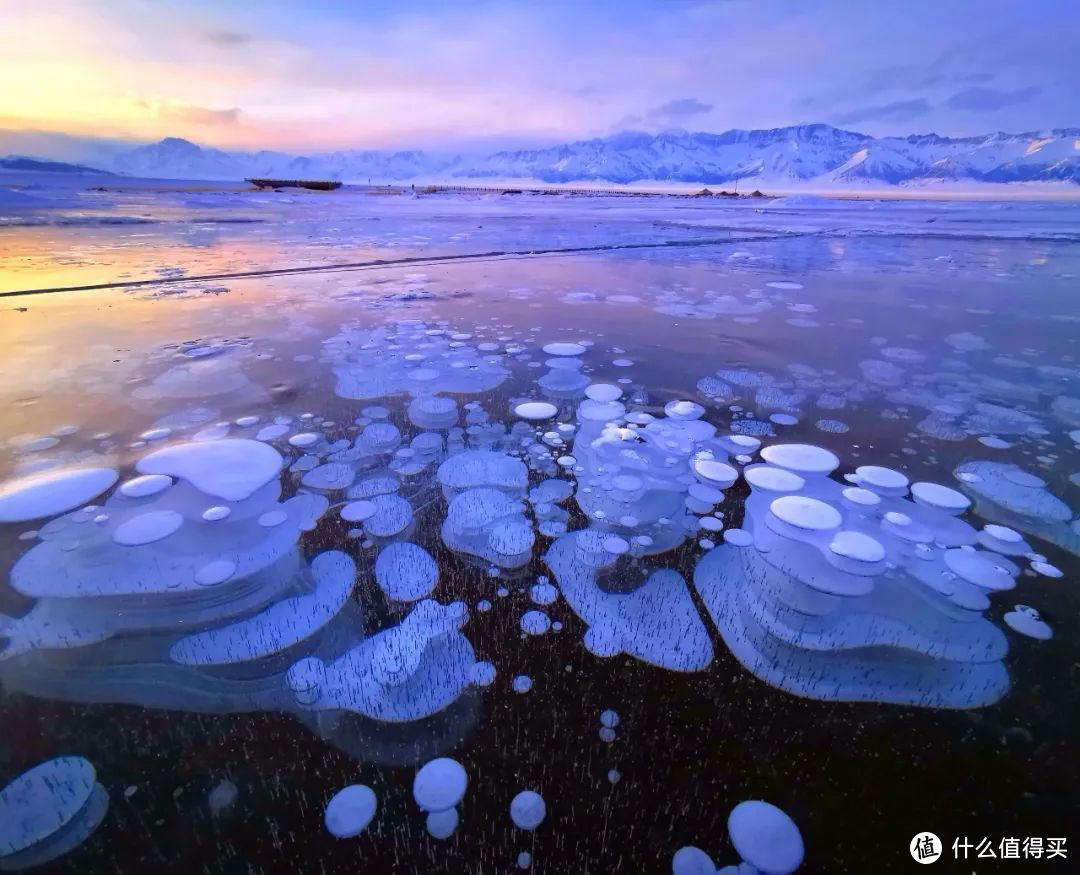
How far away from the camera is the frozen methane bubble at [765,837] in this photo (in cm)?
154

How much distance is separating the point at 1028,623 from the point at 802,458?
5.08ft

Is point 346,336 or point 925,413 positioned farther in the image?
point 346,336

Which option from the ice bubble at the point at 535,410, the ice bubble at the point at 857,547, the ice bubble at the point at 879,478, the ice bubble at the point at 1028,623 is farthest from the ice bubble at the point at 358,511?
the ice bubble at the point at 1028,623

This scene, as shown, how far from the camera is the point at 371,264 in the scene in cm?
1181

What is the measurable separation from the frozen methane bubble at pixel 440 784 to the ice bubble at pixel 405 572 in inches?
32.6

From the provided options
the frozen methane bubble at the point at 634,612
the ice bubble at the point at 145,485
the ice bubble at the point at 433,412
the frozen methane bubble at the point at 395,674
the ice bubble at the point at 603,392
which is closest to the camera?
the frozen methane bubble at the point at 395,674

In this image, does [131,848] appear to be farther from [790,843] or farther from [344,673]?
[790,843]

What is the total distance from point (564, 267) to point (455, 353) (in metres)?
6.88

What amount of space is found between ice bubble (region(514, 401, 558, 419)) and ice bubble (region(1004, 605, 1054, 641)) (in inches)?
119

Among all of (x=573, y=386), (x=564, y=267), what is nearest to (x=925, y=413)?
(x=573, y=386)

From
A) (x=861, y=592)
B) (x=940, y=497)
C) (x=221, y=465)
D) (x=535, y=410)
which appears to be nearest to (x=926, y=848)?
(x=861, y=592)

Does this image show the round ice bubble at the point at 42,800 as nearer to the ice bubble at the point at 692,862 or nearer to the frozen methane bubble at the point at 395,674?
the frozen methane bubble at the point at 395,674

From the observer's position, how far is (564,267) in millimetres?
11961

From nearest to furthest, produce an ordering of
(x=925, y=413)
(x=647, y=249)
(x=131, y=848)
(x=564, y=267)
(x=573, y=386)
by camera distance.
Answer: (x=131, y=848)
(x=925, y=413)
(x=573, y=386)
(x=564, y=267)
(x=647, y=249)
